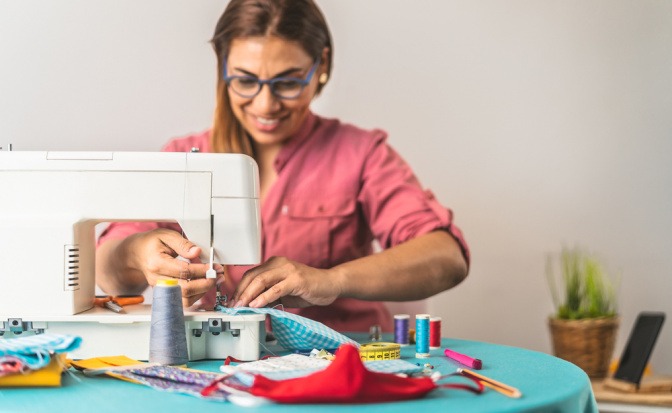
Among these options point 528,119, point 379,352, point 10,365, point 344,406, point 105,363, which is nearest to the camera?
point 344,406

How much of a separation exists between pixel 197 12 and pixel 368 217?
3.95ft

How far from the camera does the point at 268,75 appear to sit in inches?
87.9

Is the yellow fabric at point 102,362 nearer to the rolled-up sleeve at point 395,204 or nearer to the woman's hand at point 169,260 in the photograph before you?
the woman's hand at point 169,260

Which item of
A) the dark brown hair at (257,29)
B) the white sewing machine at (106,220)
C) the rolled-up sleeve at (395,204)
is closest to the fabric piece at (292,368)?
the white sewing machine at (106,220)

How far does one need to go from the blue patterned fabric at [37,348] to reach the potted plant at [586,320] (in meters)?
2.07

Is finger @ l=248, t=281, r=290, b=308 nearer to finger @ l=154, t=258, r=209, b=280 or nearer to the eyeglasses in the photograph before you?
finger @ l=154, t=258, r=209, b=280

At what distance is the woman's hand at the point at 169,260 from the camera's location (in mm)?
1644

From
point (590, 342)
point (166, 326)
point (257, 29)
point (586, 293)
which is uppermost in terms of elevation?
point (257, 29)

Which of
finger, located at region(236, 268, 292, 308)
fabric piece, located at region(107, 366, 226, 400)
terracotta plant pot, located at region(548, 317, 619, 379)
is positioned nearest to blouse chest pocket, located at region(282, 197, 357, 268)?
finger, located at region(236, 268, 292, 308)

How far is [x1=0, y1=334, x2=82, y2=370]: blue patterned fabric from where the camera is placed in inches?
49.3

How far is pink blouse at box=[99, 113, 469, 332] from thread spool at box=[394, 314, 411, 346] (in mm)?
593

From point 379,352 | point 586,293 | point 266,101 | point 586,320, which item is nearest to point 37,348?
point 379,352

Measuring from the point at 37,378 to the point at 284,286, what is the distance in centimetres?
56

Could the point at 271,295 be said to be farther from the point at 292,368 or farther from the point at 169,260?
the point at 292,368
